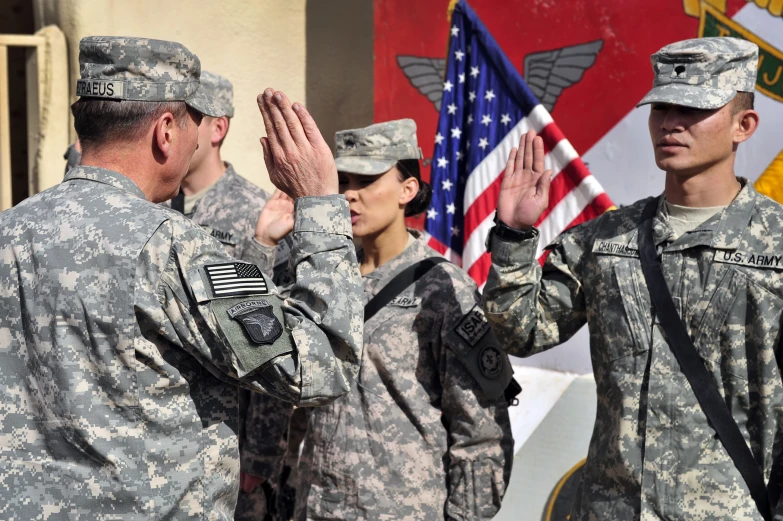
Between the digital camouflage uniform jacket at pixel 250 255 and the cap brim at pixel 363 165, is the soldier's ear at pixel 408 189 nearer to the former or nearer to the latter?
the cap brim at pixel 363 165

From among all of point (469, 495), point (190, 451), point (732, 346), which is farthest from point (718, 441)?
point (190, 451)

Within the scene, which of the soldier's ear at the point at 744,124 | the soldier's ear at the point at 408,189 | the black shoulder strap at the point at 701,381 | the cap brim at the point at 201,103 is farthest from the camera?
the soldier's ear at the point at 408,189

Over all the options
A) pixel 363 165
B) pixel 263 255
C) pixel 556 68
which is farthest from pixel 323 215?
pixel 556 68

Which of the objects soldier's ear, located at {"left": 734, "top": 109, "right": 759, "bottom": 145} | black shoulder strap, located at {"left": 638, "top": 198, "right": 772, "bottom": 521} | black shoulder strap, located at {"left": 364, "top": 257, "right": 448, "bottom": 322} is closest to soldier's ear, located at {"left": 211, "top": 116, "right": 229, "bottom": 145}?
black shoulder strap, located at {"left": 364, "top": 257, "right": 448, "bottom": 322}

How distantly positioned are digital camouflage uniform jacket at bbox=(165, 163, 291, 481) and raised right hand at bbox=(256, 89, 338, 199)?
143 centimetres

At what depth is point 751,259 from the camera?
263cm

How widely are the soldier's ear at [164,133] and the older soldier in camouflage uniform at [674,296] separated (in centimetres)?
108

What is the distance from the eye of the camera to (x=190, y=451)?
81.4 inches

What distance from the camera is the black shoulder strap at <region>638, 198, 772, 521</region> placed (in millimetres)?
2561

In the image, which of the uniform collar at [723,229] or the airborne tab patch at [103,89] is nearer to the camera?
the airborne tab patch at [103,89]

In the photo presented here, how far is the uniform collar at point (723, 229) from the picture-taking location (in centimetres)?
267

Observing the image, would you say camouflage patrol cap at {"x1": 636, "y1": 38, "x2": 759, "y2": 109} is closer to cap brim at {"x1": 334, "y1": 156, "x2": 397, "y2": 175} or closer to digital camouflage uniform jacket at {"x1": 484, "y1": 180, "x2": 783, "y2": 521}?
digital camouflage uniform jacket at {"x1": 484, "y1": 180, "x2": 783, "y2": 521}

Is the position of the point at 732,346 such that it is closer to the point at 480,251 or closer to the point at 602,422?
the point at 602,422

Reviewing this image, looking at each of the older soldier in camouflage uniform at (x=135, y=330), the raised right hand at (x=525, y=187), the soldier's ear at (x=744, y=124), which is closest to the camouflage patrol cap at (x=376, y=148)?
the raised right hand at (x=525, y=187)
